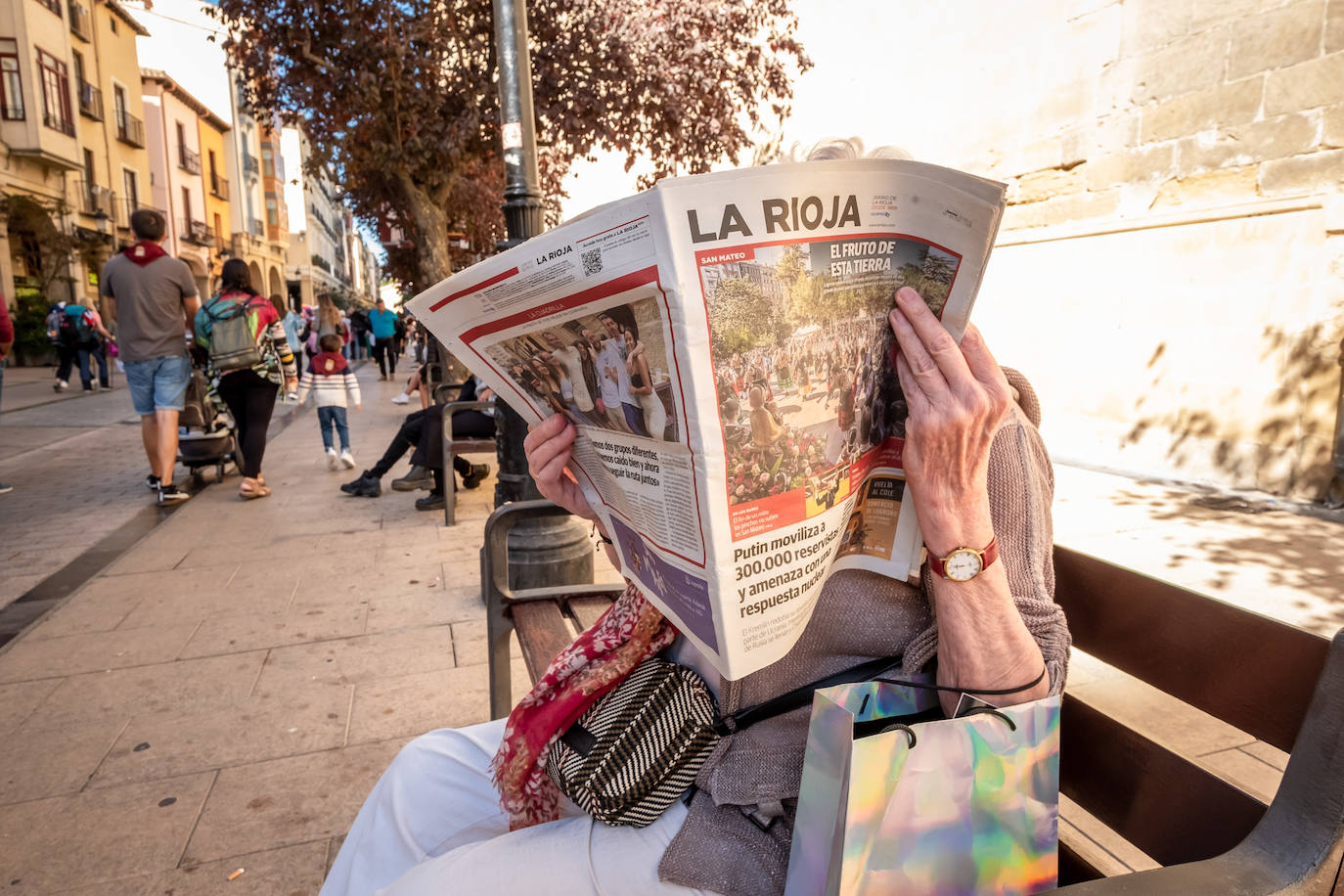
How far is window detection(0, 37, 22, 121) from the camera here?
2358cm

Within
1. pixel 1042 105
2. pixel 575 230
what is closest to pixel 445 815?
pixel 575 230

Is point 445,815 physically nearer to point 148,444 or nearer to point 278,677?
point 278,677

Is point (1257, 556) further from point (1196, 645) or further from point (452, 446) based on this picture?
point (452, 446)

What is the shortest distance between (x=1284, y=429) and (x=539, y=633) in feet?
18.3

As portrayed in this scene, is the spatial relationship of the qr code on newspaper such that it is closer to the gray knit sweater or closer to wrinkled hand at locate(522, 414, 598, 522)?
wrinkled hand at locate(522, 414, 598, 522)

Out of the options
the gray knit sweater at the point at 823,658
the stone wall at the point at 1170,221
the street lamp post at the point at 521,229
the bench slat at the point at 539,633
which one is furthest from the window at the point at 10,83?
the gray knit sweater at the point at 823,658

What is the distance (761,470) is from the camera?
36.9 inches

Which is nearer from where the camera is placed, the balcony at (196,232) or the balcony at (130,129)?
the balcony at (130,129)

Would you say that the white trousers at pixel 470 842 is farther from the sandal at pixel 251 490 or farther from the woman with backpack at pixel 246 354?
the sandal at pixel 251 490

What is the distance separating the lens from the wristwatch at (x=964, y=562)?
1.04 m

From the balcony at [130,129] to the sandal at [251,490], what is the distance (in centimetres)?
3060

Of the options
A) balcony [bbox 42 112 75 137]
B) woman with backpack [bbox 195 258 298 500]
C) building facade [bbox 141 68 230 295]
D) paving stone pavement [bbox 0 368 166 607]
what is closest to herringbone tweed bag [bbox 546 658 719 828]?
paving stone pavement [bbox 0 368 166 607]

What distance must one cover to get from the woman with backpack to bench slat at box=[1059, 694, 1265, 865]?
615cm

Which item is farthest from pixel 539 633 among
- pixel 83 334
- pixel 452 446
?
pixel 83 334
